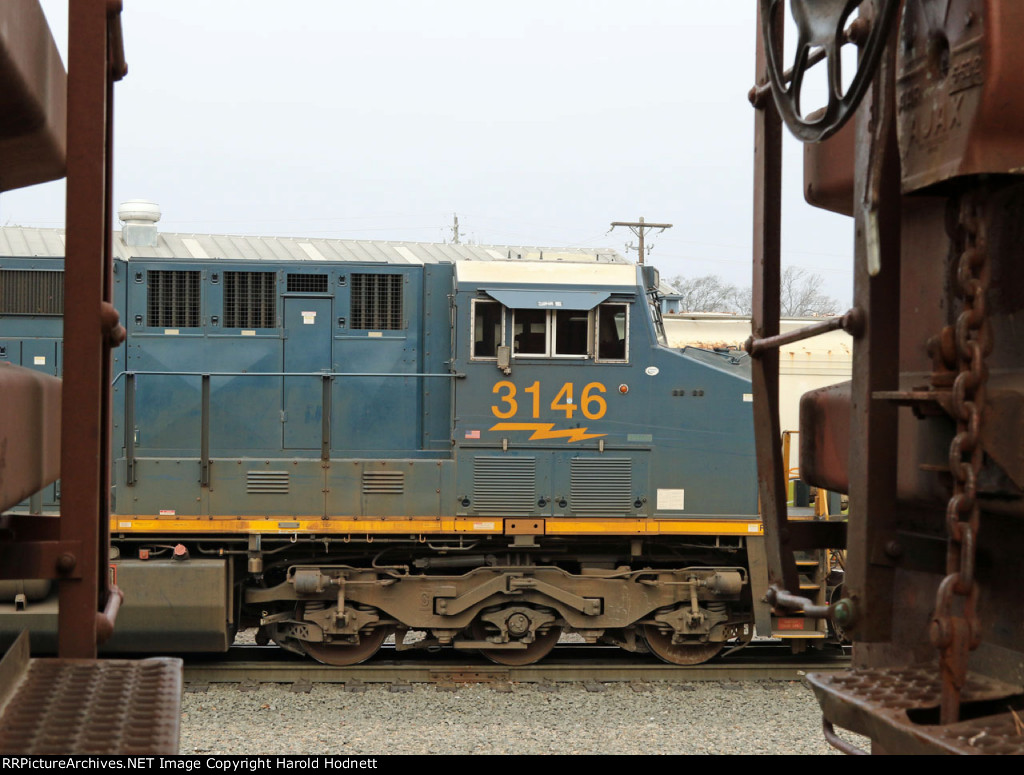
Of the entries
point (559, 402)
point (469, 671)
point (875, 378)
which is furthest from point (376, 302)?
point (875, 378)

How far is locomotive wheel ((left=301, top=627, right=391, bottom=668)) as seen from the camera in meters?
8.48

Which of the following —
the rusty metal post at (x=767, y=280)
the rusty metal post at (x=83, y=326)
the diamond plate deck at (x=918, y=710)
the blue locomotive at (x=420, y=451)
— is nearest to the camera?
the diamond plate deck at (x=918, y=710)

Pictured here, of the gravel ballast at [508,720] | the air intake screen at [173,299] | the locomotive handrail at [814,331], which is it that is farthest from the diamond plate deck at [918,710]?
the air intake screen at [173,299]

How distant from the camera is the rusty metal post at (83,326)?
5.94 feet

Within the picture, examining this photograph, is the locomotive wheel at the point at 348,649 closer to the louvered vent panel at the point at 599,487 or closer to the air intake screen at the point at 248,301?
the louvered vent panel at the point at 599,487

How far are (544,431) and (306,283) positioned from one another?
2625mm

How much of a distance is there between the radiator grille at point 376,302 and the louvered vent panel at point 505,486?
1610mm

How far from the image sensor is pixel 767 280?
8.48ft

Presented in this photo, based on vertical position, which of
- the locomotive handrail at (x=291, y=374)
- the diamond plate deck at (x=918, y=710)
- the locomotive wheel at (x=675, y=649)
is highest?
the locomotive handrail at (x=291, y=374)

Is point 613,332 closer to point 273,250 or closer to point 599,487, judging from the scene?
point 599,487
